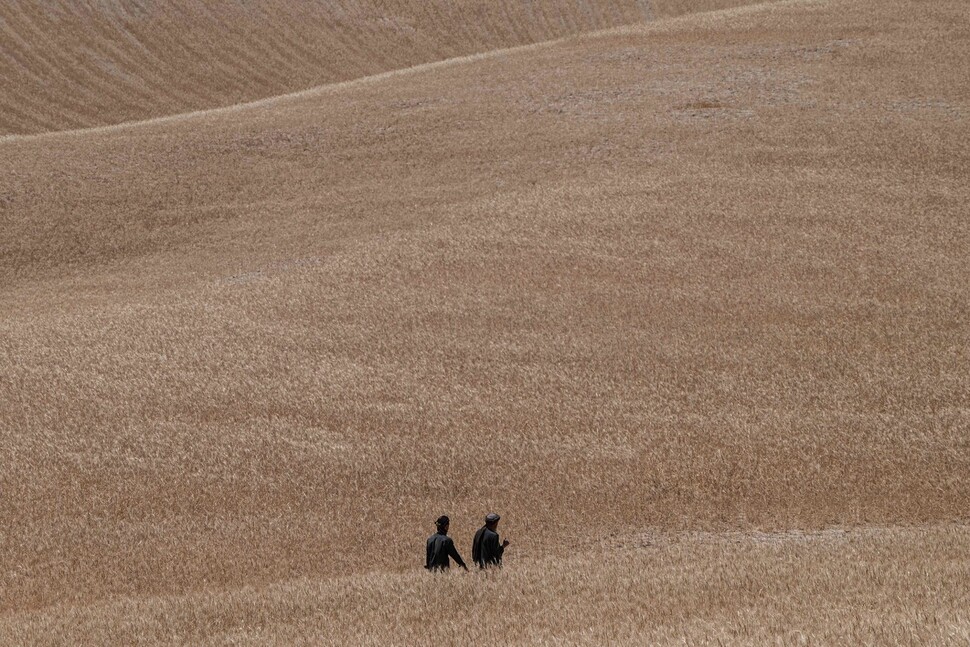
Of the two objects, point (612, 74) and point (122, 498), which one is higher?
point (612, 74)

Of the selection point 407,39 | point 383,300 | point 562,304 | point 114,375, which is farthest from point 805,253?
point 407,39

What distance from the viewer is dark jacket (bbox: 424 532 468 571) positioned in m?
10.9

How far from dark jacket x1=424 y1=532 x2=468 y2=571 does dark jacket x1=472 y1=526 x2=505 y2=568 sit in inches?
7.8

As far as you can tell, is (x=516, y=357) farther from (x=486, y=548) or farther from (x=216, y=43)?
(x=216, y=43)

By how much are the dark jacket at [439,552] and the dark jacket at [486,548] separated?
7.8 inches

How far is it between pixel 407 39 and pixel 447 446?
5333 cm

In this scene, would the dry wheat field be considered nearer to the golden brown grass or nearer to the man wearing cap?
the golden brown grass

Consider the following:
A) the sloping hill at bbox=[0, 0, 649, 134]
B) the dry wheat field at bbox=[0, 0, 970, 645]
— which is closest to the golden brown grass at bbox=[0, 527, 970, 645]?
the dry wheat field at bbox=[0, 0, 970, 645]

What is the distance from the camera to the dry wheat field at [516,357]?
10.9m

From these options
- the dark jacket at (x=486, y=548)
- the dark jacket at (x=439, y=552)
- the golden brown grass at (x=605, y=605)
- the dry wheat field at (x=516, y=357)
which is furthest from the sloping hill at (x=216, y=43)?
the dark jacket at (x=486, y=548)

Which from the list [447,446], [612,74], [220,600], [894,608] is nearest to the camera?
[894,608]

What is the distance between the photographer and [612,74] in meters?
42.1

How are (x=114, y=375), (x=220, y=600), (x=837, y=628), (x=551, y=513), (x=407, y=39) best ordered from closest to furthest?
(x=837, y=628) < (x=220, y=600) < (x=551, y=513) < (x=114, y=375) < (x=407, y=39)

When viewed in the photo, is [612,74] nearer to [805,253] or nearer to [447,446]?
[805,253]
